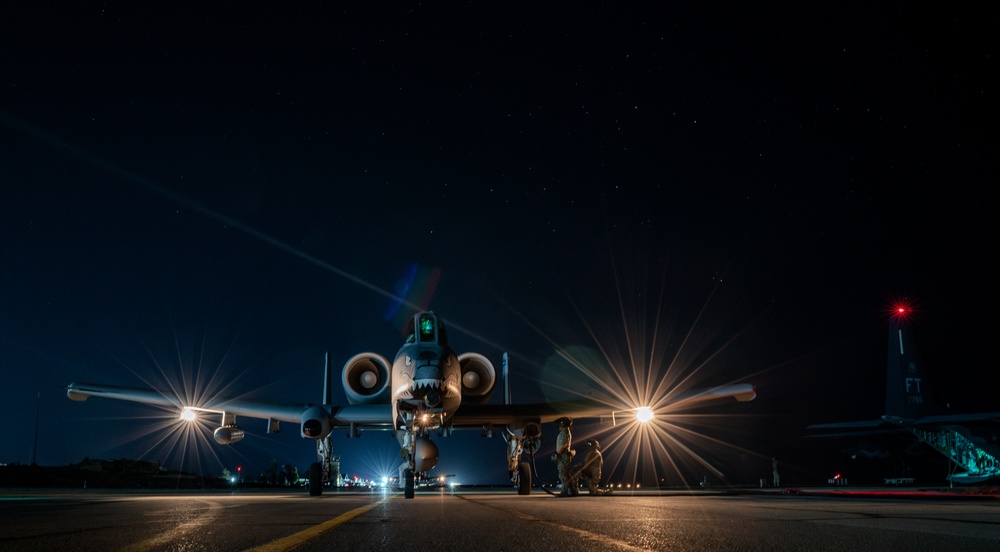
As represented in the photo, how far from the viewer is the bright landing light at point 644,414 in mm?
23203

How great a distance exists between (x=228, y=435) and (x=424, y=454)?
35.9ft

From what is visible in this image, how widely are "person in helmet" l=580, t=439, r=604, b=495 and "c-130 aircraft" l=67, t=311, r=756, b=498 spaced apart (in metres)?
3.99

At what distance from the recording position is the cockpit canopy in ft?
60.2

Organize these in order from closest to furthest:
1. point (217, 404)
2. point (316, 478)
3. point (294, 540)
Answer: point (294, 540) → point (316, 478) → point (217, 404)

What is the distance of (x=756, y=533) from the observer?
185 inches

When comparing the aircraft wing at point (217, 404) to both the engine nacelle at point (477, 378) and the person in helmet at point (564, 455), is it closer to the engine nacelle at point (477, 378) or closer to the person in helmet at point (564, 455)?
the engine nacelle at point (477, 378)

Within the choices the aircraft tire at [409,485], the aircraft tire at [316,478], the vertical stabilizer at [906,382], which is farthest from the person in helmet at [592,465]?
the vertical stabilizer at [906,382]

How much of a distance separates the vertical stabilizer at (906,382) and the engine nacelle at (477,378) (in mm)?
38039

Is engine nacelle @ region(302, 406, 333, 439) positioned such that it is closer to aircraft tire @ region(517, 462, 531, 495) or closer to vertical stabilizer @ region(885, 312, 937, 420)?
aircraft tire @ region(517, 462, 531, 495)

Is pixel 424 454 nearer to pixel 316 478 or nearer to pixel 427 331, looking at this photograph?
pixel 427 331

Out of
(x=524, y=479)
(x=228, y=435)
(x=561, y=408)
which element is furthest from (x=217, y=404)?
(x=561, y=408)

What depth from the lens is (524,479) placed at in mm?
20547

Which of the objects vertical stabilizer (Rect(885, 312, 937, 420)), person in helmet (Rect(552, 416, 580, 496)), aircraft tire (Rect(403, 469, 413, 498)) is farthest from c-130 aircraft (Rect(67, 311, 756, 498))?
vertical stabilizer (Rect(885, 312, 937, 420))

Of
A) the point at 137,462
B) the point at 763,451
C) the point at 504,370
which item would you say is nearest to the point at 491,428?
the point at 504,370
